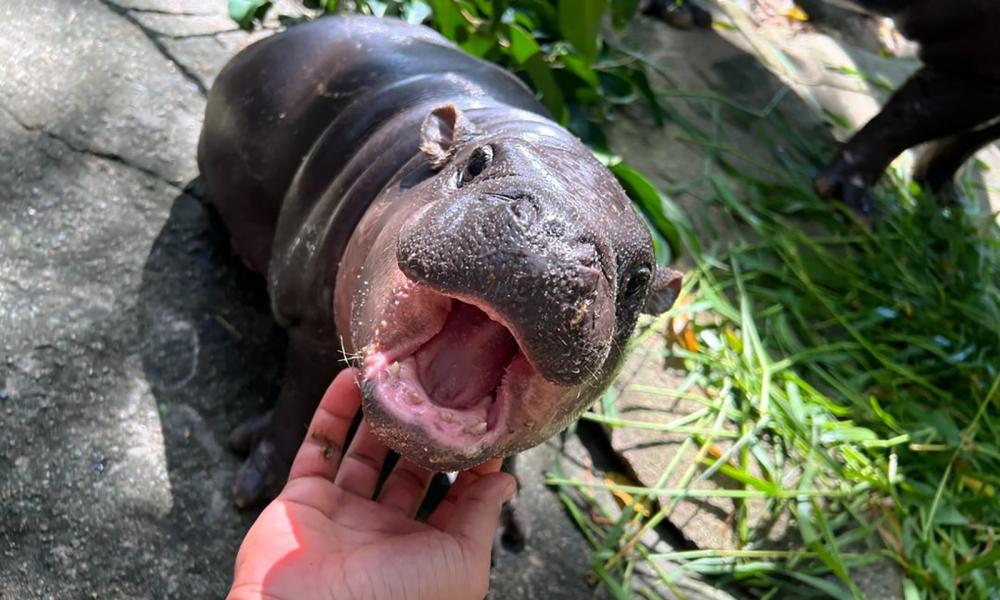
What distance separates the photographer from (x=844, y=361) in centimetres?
335

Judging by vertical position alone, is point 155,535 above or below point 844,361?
below

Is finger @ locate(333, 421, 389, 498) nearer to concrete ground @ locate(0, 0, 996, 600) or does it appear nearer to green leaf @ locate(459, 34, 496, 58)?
concrete ground @ locate(0, 0, 996, 600)

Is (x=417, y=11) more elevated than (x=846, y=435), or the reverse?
(x=417, y=11)

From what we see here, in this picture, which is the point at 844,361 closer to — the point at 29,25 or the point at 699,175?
the point at 699,175

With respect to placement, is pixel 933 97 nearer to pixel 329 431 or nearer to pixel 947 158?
pixel 947 158

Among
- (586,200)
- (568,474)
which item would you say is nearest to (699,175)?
(568,474)

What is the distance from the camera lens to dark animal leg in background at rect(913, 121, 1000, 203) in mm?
4371

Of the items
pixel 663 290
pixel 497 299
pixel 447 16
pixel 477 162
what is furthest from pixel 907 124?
pixel 497 299

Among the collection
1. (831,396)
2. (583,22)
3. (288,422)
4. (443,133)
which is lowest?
(288,422)

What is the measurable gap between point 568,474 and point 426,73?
4.16 ft

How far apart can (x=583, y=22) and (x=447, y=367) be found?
7.38 feet

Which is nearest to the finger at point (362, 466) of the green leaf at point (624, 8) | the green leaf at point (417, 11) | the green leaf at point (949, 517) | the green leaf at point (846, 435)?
the green leaf at point (846, 435)

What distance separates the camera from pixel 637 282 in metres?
1.68

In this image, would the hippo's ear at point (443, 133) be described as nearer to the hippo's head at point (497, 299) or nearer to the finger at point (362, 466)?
the hippo's head at point (497, 299)
